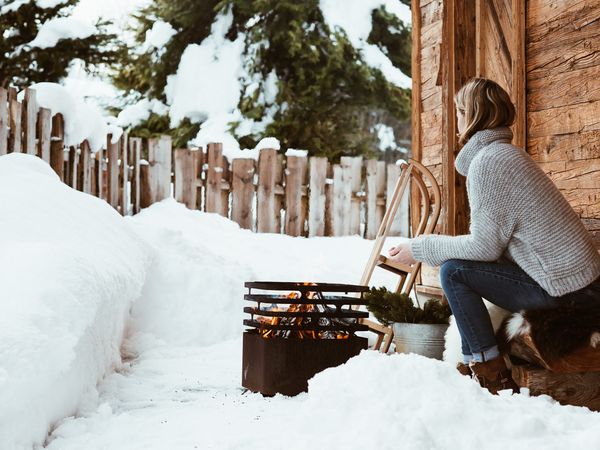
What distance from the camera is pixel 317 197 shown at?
1225 centimetres

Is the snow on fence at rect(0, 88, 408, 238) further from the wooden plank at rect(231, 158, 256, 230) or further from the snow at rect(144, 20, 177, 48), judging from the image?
the snow at rect(144, 20, 177, 48)

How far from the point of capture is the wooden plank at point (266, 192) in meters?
11.7

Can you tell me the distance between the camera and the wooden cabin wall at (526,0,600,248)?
4.53 m

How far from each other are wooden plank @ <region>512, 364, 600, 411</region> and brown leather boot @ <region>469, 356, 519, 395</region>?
145 mm

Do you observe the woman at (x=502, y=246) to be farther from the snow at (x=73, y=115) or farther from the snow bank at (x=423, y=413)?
the snow at (x=73, y=115)

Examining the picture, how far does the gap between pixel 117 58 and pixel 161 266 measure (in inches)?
310

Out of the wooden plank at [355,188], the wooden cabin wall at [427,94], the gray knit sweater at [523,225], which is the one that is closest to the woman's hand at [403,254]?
the gray knit sweater at [523,225]

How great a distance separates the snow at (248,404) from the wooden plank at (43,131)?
234 cm

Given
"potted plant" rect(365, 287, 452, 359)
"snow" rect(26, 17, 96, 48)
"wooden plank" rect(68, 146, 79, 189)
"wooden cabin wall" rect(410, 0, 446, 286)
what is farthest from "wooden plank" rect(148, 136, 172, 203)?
"potted plant" rect(365, 287, 452, 359)

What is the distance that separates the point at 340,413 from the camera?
3256mm

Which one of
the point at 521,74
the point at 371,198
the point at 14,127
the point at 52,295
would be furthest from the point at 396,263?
the point at 371,198

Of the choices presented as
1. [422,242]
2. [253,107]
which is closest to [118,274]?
[422,242]

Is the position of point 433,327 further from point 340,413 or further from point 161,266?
point 161,266

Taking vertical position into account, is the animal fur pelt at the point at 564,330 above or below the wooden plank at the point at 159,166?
below
